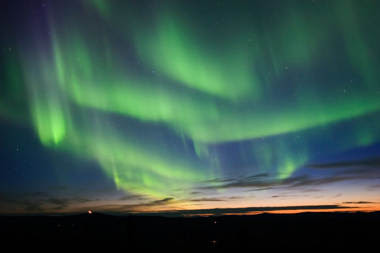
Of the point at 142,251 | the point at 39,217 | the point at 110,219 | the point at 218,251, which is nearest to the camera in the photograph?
the point at 142,251

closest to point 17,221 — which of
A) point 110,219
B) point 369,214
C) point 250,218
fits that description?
point 110,219

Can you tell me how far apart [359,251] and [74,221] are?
398ft

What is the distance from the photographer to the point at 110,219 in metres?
118

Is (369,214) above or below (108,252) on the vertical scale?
below

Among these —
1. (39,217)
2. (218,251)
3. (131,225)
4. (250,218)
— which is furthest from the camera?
(39,217)

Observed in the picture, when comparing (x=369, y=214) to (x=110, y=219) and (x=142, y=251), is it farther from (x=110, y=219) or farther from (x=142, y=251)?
(x=142, y=251)

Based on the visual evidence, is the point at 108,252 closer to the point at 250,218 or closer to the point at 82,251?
the point at 82,251

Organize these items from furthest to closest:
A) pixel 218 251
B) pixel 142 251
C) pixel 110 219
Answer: pixel 110 219 < pixel 218 251 < pixel 142 251

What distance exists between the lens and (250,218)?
12769 cm

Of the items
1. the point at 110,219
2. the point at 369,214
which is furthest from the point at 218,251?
the point at 369,214

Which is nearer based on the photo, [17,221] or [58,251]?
[58,251]

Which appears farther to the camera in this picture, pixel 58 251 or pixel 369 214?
pixel 369 214

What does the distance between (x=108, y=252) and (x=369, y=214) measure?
130434 millimetres

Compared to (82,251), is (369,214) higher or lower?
lower
